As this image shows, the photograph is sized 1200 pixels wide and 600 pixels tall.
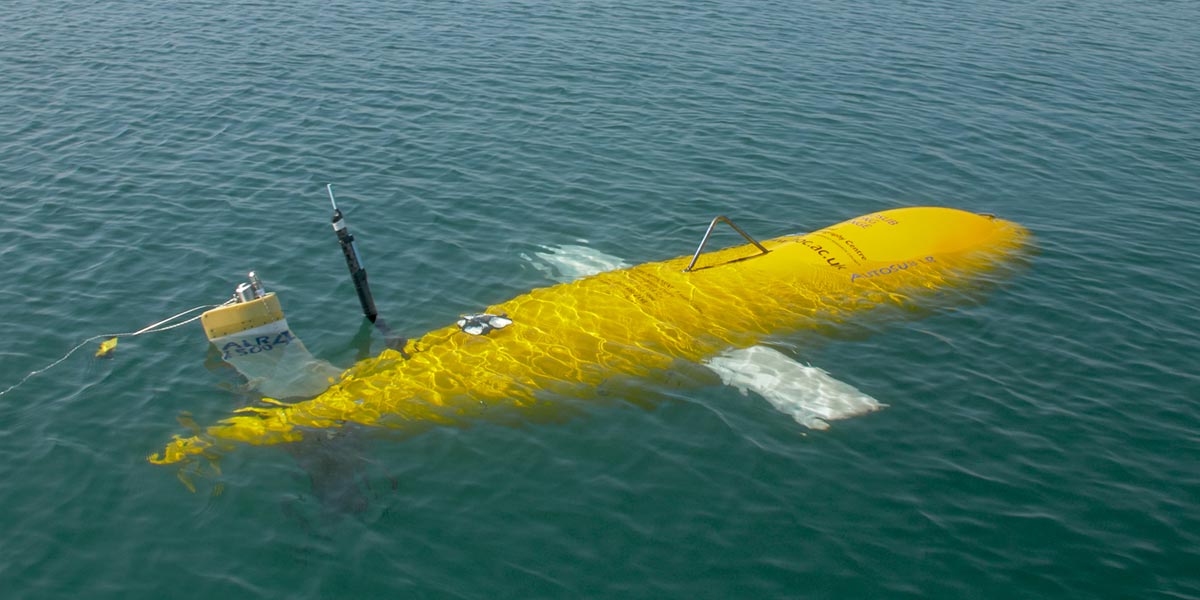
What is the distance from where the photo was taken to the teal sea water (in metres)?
10.4

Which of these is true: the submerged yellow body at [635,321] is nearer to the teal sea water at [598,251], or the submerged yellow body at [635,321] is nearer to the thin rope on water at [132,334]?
the teal sea water at [598,251]

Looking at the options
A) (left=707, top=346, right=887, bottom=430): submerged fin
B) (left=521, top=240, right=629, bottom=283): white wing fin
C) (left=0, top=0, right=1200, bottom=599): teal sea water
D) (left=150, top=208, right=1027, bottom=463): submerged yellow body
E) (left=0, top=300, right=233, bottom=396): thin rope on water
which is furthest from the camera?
(left=521, top=240, right=629, bottom=283): white wing fin

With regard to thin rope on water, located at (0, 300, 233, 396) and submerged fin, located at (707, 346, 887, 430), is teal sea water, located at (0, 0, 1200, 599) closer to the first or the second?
thin rope on water, located at (0, 300, 233, 396)

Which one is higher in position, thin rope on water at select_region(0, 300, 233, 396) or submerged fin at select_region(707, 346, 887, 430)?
submerged fin at select_region(707, 346, 887, 430)

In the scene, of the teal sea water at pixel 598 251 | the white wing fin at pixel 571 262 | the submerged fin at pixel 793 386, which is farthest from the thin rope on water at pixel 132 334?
the submerged fin at pixel 793 386

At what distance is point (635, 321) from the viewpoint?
14188mm

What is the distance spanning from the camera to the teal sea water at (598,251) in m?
10.4

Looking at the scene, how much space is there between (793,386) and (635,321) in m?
2.66

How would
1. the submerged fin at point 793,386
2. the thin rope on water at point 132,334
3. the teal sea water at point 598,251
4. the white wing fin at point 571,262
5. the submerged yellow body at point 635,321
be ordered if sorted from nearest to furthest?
the teal sea water at point 598,251 → the submerged yellow body at point 635,321 → the submerged fin at point 793,386 → the thin rope on water at point 132,334 → the white wing fin at point 571,262

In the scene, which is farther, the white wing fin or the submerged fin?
the white wing fin

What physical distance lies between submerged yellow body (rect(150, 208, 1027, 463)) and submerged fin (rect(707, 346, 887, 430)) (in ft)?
1.17

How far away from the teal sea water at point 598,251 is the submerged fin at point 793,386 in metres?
0.29

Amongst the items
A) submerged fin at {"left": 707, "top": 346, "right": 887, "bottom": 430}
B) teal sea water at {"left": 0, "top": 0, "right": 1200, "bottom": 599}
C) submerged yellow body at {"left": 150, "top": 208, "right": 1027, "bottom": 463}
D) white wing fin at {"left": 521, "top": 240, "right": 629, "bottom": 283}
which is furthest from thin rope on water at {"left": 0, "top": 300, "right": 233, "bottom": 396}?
submerged fin at {"left": 707, "top": 346, "right": 887, "bottom": 430}

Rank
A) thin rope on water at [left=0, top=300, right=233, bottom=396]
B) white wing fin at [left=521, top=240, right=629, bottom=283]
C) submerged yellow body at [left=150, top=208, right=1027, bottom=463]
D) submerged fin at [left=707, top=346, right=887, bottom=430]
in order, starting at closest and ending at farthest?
submerged yellow body at [left=150, top=208, right=1027, bottom=463] < submerged fin at [left=707, top=346, right=887, bottom=430] < thin rope on water at [left=0, top=300, right=233, bottom=396] < white wing fin at [left=521, top=240, right=629, bottom=283]
